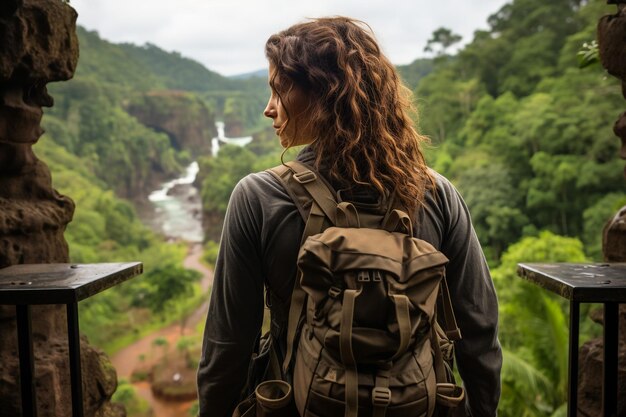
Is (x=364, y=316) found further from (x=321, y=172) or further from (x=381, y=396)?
(x=321, y=172)

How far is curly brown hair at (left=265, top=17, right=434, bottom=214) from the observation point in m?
1.28

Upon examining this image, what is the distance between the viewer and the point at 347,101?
130 cm

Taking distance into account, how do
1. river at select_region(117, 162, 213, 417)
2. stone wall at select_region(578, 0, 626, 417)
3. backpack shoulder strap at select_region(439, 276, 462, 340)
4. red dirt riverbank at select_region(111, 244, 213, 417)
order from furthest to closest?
1. river at select_region(117, 162, 213, 417)
2. red dirt riverbank at select_region(111, 244, 213, 417)
3. stone wall at select_region(578, 0, 626, 417)
4. backpack shoulder strap at select_region(439, 276, 462, 340)

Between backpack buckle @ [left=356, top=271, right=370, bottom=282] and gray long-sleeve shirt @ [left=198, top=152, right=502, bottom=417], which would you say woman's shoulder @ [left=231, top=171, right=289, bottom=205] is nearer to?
gray long-sleeve shirt @ [left=198, top=152, right=502, bottom=417]

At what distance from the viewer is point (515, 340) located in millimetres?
12930

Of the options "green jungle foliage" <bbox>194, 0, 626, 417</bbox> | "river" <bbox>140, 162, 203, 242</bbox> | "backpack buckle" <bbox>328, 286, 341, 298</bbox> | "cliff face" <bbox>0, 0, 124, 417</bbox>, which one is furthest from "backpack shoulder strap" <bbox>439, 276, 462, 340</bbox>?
"river" <bbox>140, 162, 203, 242</bbox>

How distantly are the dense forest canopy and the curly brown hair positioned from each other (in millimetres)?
7243

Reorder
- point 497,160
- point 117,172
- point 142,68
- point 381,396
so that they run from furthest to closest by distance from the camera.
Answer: point 142,68, point 117,172, point 497,160, point 381,396

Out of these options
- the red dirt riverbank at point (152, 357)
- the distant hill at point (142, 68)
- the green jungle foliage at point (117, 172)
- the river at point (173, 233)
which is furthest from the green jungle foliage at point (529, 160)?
the distant hill at point (142, 68)

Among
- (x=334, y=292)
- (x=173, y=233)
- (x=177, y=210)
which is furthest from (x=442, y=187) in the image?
(x=177, y=210)

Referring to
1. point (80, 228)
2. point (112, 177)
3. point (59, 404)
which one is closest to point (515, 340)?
point (59, 404)

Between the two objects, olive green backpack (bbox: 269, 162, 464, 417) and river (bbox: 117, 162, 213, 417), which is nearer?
olive green backpack (bbox: 269, 162, 464, 417)

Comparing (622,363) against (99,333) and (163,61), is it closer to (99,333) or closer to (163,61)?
(99,333)

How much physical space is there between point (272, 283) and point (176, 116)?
46458mm
